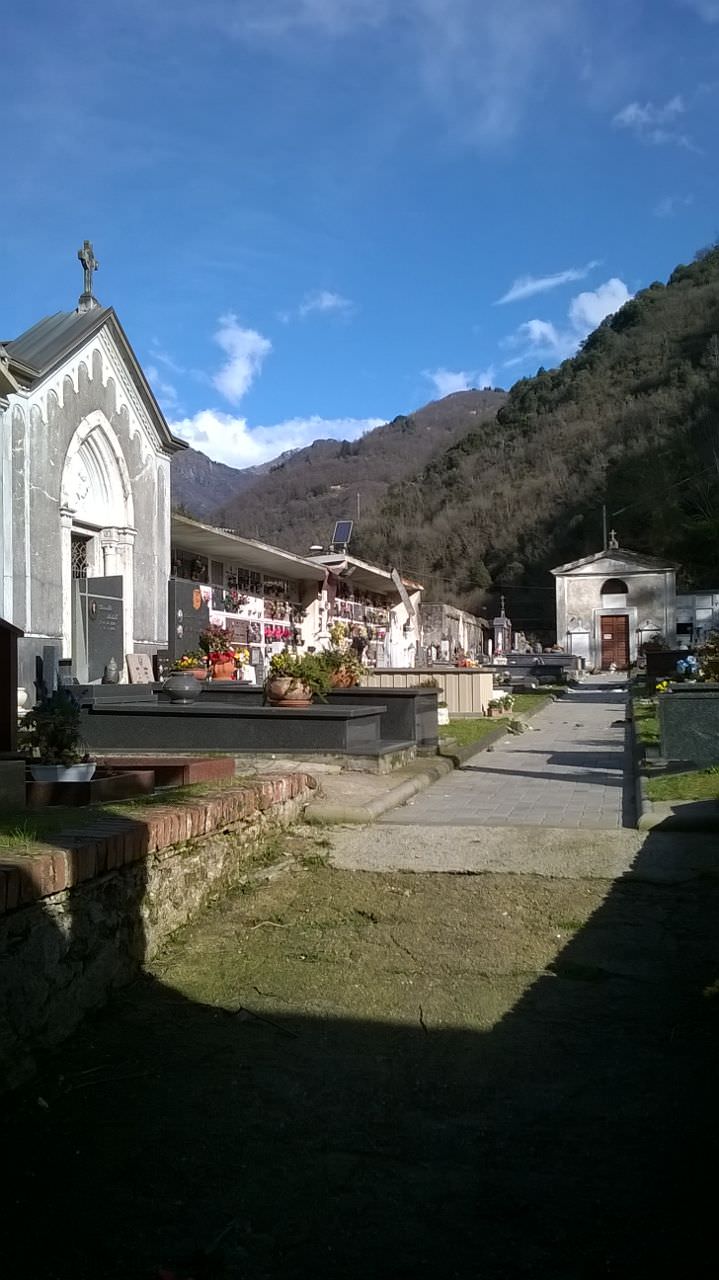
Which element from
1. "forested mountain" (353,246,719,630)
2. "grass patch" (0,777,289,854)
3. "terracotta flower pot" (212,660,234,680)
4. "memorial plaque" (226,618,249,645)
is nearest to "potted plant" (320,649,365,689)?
"terracotta flower pot" (212,660,234,680)

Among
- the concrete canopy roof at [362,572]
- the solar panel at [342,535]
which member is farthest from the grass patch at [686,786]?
the solar panel at [342,535]

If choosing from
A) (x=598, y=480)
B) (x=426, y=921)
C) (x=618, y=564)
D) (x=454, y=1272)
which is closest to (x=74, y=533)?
(x=426, y=921)

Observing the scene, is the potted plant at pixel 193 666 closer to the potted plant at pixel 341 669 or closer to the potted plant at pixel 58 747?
the potted plant at pixel 341 669

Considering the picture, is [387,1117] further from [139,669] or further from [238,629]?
[238,629]

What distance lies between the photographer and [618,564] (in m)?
55.2

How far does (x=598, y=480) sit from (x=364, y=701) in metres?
72.1

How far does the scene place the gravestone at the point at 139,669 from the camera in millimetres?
16484

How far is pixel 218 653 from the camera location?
16.5 meters

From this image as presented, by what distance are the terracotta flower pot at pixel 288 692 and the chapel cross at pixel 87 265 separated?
10151 mm

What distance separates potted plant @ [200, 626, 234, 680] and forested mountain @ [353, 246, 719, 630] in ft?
125

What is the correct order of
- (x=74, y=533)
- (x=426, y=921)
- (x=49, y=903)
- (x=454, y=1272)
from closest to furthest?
(x=454, y=1272) < (x=49, y=903) < (x=426, y=921) < (x=74, y=533)

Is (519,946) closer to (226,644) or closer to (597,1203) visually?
(597,1203)

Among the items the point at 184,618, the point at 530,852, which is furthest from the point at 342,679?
the point at 184,618

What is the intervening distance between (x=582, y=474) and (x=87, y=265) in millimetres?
72456
